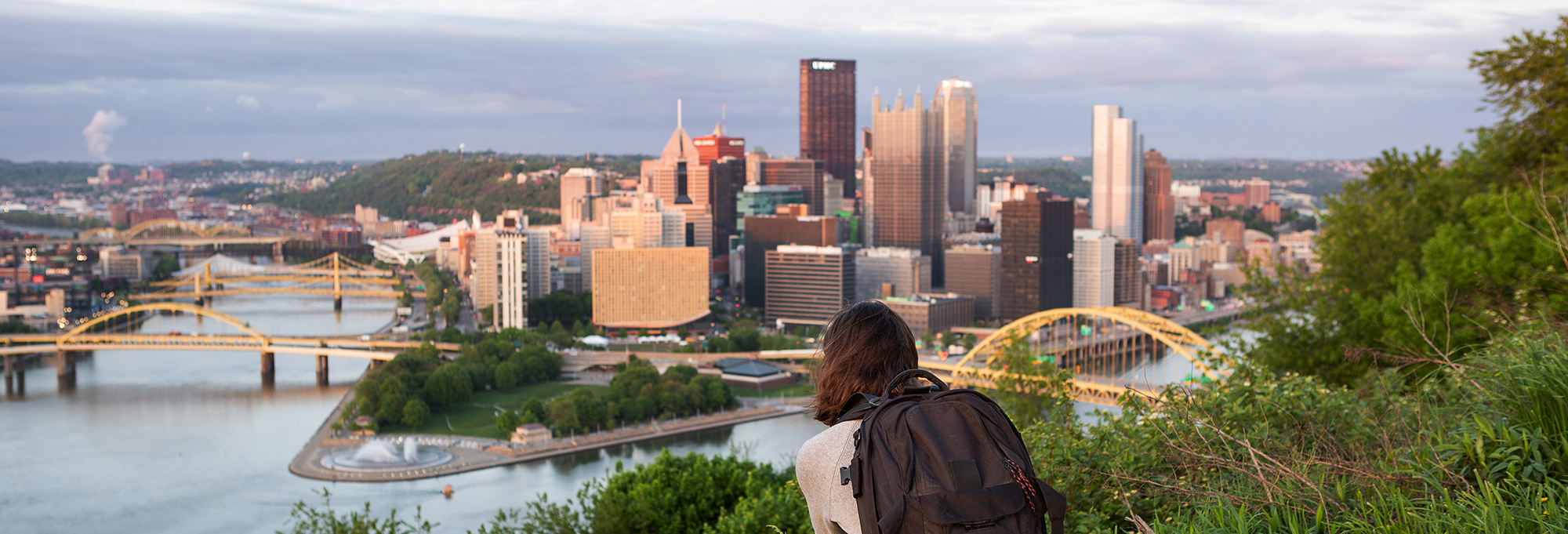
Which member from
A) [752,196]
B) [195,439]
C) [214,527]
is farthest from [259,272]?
[214,527]

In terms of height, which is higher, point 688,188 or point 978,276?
point 688,188

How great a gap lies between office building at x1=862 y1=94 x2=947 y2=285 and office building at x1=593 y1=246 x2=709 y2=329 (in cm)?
1204

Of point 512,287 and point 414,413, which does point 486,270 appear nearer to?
point 512,287

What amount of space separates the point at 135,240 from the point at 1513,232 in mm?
47198

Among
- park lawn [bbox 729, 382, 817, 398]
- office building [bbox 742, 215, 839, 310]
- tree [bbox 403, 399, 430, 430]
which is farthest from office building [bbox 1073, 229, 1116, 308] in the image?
tree [bbox 403, 399, 430, 430]

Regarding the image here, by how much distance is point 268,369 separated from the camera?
2044 cm

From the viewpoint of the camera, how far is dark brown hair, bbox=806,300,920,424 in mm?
1184

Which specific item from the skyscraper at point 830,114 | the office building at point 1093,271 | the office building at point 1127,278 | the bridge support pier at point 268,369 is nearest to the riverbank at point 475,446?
the bridge support pier at point 268,369

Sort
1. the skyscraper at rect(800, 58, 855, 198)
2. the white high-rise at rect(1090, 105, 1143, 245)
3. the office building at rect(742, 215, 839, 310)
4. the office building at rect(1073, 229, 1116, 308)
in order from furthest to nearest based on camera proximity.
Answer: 1. the skyscraper at rect(800, 58, 855, 198)
2. the white high-rise at rect(1090, 105, 1143, 245)
3. the office building at rect(742, 215, 839, 310)
4. the office building at rect(1073, 229, 1116, 308)

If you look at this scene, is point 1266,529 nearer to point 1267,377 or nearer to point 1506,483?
point 1506,483

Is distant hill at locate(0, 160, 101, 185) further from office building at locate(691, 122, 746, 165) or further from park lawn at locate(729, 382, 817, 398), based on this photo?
park lawn at locate(729, 382, 817, 398)

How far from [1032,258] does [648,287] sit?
9.97 meters

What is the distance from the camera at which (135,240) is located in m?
43.8

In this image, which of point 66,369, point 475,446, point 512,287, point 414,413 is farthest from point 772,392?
point 66,369
